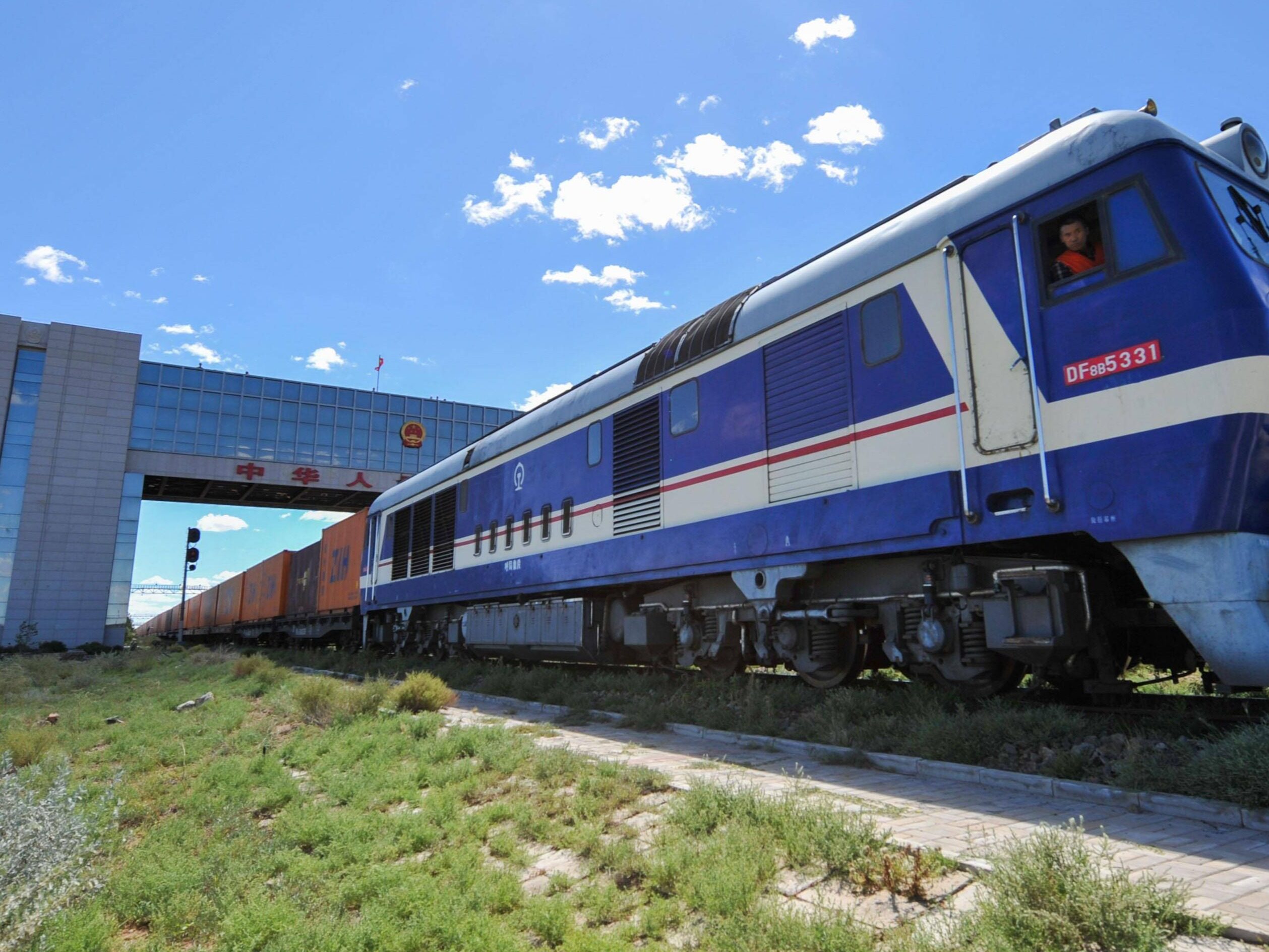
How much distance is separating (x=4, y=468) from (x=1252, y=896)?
4540cm

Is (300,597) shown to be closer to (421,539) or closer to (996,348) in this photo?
(421,539)

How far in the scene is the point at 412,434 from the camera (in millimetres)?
Answer: 51312

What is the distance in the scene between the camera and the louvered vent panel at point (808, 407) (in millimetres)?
7547

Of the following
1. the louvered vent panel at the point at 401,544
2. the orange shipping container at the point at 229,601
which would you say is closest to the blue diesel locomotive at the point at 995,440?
the louvered vent panel at the point at 401,544

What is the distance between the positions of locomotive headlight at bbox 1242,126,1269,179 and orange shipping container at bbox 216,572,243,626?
3844 centimetres

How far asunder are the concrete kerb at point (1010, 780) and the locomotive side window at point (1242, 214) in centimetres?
358

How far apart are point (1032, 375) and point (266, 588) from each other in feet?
105

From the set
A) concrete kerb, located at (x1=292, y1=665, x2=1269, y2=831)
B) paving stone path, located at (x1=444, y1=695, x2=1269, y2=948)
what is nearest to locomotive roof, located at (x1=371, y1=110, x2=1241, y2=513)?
concrete kerb, located at (x1=292, y1=665, x2=1269, y2=831)

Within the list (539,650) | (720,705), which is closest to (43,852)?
(720,705)

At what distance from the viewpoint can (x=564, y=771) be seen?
6156mm

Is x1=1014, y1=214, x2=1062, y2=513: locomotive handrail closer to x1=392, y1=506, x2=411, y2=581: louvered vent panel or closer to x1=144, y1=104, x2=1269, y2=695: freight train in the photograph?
x1=144, y1=104, x2=1269, y2=695: freight train

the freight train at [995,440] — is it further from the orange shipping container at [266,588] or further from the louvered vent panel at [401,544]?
the orange shipping container at [266,588]

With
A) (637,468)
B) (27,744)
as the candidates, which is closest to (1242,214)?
(637,468)

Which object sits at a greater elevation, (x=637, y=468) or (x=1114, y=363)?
(x=637, y=468)
